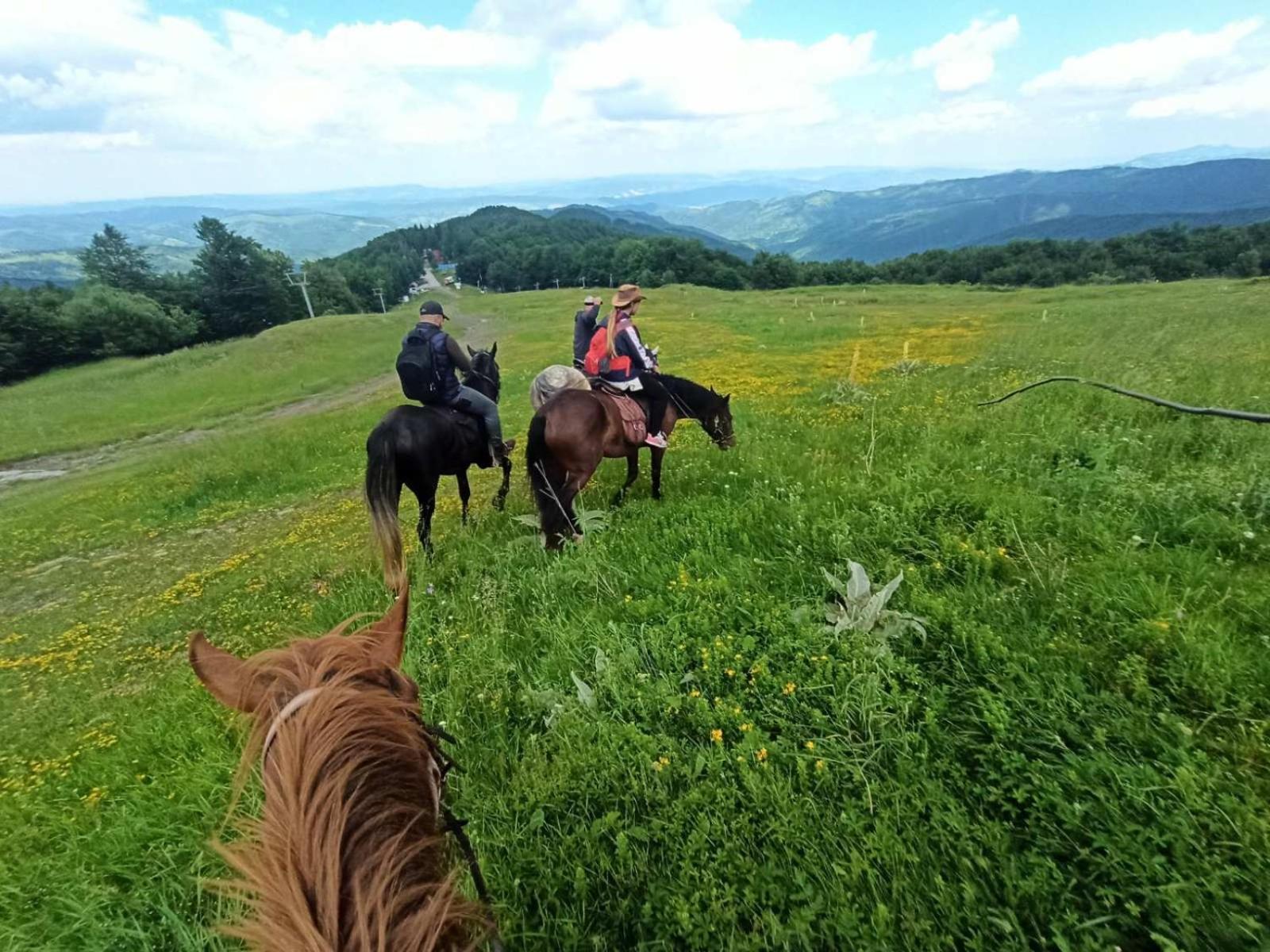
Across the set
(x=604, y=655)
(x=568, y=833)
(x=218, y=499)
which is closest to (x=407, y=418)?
(x=604, y=655)

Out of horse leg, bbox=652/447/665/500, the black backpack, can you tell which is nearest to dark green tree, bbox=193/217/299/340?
the black backpack

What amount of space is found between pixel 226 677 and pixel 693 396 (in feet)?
25.1

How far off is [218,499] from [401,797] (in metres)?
15.7

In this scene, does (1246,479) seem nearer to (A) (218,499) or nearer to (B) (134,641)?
(B) (134,641)

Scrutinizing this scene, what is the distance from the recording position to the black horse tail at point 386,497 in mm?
7000

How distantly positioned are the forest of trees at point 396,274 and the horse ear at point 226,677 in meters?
68.2

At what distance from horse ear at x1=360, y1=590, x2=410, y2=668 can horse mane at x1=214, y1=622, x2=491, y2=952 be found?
10.5 inches

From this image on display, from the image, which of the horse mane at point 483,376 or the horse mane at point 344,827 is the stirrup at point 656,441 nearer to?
the horse mane at point 483,376

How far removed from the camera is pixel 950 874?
2.38 m

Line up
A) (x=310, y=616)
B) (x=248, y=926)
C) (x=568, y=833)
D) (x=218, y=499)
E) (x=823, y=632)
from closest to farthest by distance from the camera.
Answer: (x=248, y=926)
(x=568, y=833)
(x=823, y=632)
(x=310, y=616)
(x=218, y=499)

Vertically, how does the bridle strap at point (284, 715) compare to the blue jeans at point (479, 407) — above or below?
above

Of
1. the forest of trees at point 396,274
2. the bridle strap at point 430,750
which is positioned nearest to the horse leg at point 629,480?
the bridle strap at point 430,750

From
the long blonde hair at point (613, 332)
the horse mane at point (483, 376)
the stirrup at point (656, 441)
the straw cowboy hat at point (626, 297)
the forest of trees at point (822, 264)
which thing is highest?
the straw cowboy hat at point (626, 297)

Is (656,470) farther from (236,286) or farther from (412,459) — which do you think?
(236,286)
